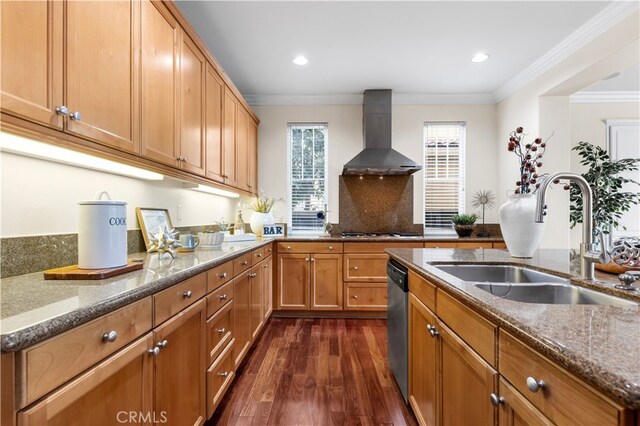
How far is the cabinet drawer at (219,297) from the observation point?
1.55 metres

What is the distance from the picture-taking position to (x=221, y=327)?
1.72m

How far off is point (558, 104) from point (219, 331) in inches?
156

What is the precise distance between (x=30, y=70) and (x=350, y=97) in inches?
137

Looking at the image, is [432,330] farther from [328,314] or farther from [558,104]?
[558,104]

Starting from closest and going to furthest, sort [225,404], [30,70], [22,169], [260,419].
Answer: [30,70], [22,169], [260,419], [225,404]

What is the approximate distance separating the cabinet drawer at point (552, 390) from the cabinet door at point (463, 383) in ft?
0.34

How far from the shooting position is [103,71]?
1242 mm

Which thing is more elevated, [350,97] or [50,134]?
[350,97]

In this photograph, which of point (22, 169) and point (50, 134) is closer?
point (50, 134)

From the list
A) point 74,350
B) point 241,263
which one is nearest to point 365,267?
point 241,263

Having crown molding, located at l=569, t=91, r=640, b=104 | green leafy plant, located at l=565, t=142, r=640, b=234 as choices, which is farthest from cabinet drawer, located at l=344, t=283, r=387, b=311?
crown molding, located at l=569, t=91, r=640, b=104

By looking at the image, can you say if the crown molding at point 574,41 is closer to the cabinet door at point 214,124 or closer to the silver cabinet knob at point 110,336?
the cabinet door at point 214,124

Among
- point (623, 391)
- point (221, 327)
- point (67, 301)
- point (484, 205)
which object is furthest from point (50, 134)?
point (484, 205)

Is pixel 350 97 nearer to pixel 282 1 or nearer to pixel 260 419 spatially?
pixel 282 1
